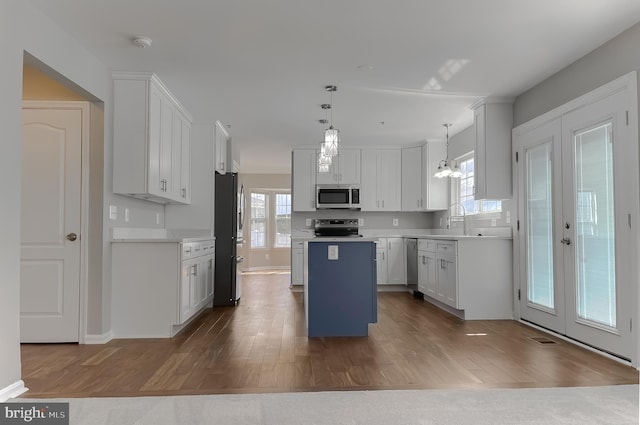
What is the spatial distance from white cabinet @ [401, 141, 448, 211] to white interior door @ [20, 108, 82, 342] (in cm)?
515

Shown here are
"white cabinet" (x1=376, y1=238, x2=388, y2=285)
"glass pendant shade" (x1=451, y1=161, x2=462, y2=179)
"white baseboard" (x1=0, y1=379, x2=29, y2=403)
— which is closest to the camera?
"white baseboard" (x1=0, y1=379, x2=29, y2=403)

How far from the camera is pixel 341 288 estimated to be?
414 cm

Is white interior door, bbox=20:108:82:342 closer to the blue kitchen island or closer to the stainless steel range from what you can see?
the blue kitchen island

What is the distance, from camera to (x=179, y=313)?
4086mm

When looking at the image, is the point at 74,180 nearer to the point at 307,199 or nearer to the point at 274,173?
the point at 307,199

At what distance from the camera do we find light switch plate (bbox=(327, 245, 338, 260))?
13.6 feet

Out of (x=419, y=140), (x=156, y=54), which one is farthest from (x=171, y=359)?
(x=419, y=140)

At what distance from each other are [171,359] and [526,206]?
12.1 ft

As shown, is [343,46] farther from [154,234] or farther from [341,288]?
[154,234]

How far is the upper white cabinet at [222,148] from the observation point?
6.04 m

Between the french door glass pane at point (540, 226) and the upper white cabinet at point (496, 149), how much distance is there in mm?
326

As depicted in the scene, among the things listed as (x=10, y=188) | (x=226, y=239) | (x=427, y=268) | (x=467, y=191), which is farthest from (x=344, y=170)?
(x=10, y=188)

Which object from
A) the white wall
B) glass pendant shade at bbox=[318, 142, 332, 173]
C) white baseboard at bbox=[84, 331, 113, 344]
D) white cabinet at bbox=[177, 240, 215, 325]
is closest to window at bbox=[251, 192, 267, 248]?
white cabinet at bbox=[177, 240, 215, 325]

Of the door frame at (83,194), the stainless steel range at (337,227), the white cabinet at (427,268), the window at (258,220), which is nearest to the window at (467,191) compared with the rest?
the white cabinet at (427,268)
